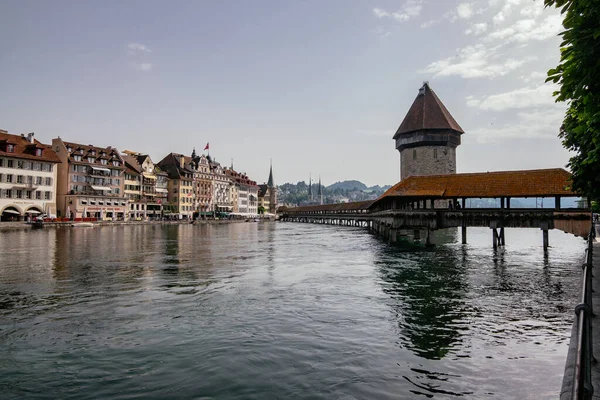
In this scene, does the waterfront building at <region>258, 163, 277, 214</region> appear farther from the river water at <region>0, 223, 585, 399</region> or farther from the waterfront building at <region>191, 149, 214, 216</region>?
the river water at <region>0, 223, 585, 399</region>

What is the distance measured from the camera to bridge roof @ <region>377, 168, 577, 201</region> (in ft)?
90.4

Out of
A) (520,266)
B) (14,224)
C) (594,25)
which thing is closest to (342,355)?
(594,25)

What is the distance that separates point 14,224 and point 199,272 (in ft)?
140

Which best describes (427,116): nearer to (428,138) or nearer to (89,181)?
(428,138)

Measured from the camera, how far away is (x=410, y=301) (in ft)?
42.6

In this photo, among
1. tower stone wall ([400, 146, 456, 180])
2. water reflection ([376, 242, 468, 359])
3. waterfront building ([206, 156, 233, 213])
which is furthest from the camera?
waterfront building ([206, 156, 233, 213])

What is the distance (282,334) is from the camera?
941 centimetres

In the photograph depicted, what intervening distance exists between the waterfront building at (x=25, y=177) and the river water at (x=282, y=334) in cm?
4404

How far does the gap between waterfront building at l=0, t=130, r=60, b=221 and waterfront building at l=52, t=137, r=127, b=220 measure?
4390mm

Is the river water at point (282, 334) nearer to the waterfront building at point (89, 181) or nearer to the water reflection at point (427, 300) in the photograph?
the water reflection at point (427, 300)

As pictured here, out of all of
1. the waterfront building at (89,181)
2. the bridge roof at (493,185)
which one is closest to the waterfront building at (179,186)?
the waterfront building at (89,181)

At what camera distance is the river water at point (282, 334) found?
6.79m

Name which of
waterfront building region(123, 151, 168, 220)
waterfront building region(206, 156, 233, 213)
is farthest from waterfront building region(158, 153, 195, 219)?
waterfront building region(206, 156, 233, 213)

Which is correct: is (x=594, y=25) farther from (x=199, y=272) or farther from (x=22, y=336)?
(x=199, y=272)
